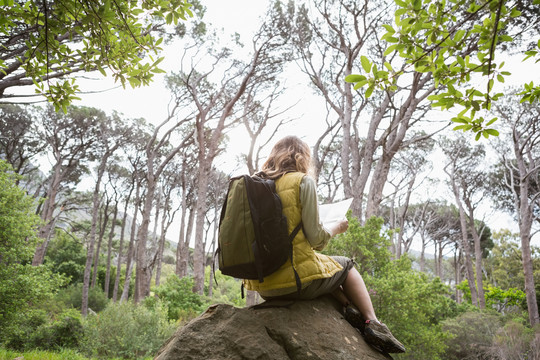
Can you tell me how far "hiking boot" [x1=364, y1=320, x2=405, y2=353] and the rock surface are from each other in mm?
50

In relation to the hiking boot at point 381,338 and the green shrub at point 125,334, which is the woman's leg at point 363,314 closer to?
the hiking boot at point 381,338

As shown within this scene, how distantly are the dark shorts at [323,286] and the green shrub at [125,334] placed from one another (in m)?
5.91

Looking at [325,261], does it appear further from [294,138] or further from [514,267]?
[514,267]

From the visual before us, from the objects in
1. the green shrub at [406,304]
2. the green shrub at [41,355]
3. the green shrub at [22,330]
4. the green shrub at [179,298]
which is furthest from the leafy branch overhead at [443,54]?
the green shrub at [179,298]

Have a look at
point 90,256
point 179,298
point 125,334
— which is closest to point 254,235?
point 125,334

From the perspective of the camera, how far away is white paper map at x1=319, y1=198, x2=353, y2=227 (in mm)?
2112

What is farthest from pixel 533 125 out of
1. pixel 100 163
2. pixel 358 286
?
pixel 100 163

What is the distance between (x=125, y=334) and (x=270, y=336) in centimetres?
625

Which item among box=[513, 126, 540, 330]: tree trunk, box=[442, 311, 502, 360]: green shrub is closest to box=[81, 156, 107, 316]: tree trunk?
box=[442, 311, 502, 360]: green shrub

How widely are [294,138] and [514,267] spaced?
88.4ft

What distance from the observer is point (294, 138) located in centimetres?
229

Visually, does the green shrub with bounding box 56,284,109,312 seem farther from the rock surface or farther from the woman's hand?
the woman's hand

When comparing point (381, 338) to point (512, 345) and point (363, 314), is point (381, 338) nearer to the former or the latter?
point (363, 314)

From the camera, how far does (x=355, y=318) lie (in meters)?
2.12
